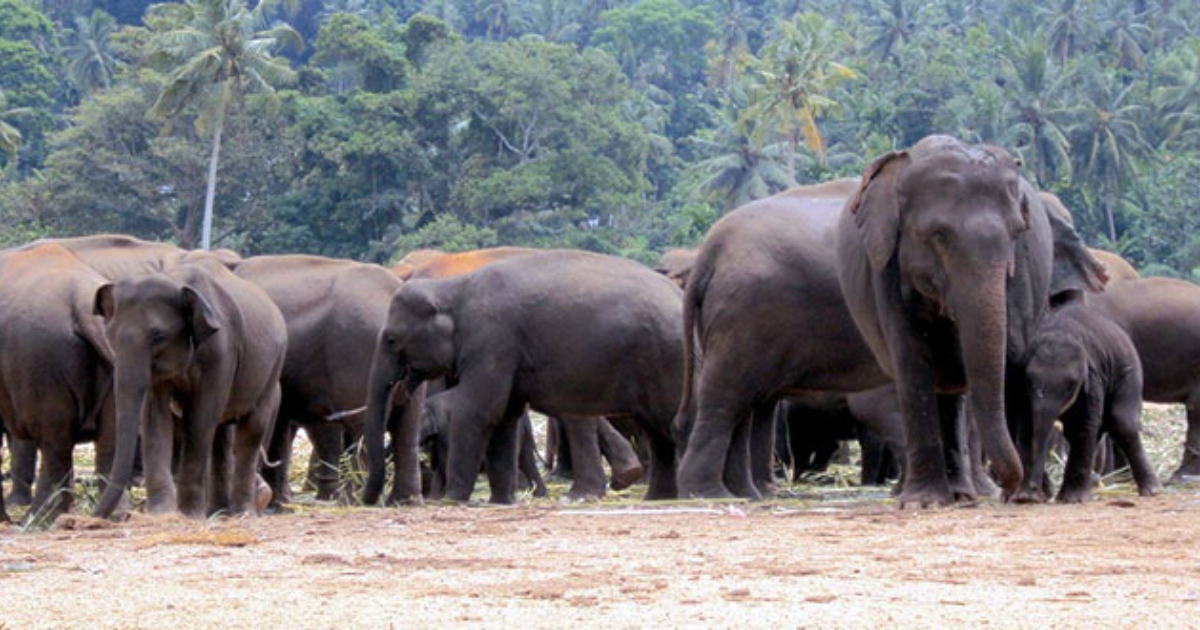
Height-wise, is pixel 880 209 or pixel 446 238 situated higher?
pixel 880 209

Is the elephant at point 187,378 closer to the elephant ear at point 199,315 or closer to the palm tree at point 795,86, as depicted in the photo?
the elephant ear at point 199,315

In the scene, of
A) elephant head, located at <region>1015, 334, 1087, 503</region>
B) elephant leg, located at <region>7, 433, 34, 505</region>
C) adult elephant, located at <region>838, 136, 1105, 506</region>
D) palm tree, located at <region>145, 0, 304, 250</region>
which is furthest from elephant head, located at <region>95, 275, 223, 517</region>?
palm tree, located at <region>145, 0, 304, 250</region>

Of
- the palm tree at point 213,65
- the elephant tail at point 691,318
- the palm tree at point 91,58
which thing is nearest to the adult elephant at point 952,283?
the elephant tail at point 691,318

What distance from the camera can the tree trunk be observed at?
5871 centimetres

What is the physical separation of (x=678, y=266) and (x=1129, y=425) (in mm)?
8478

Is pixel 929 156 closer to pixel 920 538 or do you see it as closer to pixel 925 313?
pixel 925 313

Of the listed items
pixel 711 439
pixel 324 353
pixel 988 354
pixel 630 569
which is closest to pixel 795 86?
pixel 324 353

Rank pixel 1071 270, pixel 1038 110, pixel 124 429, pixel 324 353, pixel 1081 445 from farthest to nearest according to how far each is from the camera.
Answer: pixel 1038 110 < pixel 324 353 < pixel 1071 270 < pixel 1081 445 < pixel 124 429

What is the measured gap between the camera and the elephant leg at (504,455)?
1317 cm

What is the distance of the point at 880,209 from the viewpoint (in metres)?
10.1

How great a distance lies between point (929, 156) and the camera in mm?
9742

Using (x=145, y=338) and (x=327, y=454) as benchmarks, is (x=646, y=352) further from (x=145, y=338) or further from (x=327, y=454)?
(x=145, y=338)

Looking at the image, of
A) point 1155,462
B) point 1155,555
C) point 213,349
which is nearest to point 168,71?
point 1155,462

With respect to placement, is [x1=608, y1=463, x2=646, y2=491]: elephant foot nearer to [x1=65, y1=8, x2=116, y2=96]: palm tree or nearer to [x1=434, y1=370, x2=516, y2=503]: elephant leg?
[x1=434, y1=370, x2=516, y2=503]: elephant leg
